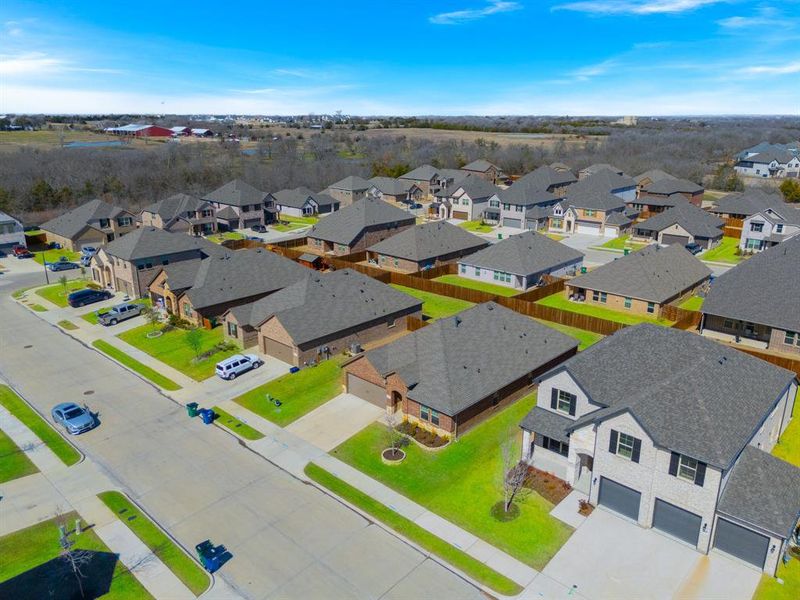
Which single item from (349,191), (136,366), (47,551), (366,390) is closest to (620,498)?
(366,390)

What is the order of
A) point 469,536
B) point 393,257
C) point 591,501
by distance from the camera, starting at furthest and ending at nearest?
point 393,257 → point 591,501 → point 469,536

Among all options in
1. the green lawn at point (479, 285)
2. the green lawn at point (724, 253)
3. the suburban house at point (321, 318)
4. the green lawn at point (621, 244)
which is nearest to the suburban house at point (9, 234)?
the suburban house at point (321, 318)

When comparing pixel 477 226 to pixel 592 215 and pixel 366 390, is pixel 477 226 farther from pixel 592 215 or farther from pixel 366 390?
pixel 366 390

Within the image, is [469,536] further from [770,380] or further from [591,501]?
[770,380]

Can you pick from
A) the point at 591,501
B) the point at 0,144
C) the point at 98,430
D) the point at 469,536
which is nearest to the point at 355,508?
the point at 469,536

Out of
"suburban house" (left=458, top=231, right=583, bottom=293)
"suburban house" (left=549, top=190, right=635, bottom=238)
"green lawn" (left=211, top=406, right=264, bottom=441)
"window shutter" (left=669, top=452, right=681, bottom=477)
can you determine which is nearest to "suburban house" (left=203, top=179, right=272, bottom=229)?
"suburban house" (left=458, top=231, right=583, bottom=293)

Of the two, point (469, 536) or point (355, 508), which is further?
point (355, 508)
